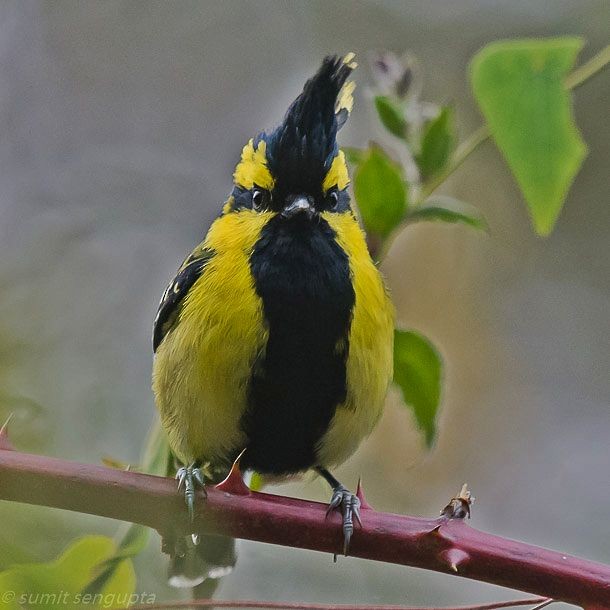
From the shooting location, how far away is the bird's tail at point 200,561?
2658 millimetres

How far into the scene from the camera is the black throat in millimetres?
2688

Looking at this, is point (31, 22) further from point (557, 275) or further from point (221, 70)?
point (557, 275)

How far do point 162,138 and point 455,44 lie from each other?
215 centimetres

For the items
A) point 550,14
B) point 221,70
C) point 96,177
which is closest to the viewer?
point 550,14

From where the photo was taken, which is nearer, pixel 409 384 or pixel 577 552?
pixel 409 384

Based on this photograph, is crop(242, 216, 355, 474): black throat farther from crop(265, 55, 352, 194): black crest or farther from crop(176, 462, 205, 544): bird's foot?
crop(176, 462, 205, 544): bird's foot

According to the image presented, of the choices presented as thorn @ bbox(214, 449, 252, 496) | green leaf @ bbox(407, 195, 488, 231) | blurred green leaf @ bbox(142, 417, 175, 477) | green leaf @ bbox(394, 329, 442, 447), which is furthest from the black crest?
thorn @ bbox(214, 449, 252, 496)

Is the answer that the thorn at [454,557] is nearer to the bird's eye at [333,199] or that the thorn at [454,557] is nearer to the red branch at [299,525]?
the red branch at [299,525]

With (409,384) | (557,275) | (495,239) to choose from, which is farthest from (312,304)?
(557,275)

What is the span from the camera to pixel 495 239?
6.29 meters

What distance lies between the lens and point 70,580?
1.83 metres

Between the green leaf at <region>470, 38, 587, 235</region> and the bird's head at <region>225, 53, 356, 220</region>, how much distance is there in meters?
0.69

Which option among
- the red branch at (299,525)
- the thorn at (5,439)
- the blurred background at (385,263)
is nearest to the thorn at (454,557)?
the red branch at (299,525)

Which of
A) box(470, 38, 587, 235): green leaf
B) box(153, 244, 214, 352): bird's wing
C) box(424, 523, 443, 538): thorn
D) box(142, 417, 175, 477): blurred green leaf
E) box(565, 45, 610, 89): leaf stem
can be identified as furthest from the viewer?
box(153, 244, 214, 352): bird's wing
